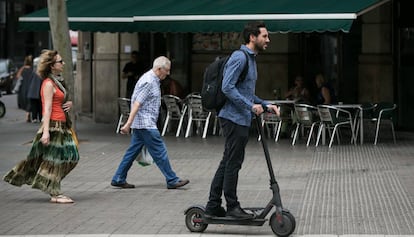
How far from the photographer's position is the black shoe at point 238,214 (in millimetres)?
8980

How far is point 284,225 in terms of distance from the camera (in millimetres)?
8859

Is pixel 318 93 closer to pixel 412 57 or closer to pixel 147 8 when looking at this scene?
pixel 412 57

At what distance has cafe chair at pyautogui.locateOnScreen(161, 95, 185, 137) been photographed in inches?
765

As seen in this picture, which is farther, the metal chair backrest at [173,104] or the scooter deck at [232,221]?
the metal chair backrest at [173,104]

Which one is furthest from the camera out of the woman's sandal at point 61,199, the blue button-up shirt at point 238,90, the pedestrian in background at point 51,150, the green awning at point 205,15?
the green awning at point 205,15

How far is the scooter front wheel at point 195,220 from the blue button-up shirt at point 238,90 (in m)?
0.95

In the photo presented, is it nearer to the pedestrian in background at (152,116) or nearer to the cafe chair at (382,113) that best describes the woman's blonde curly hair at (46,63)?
the pedestrian in background at (152,116)

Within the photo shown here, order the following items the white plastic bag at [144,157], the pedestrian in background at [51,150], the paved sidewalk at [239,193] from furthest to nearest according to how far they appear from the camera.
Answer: the white plastic bag at [144,157]
the pedestrian in background at [51,150]
the paved sidewalk at [239,193]

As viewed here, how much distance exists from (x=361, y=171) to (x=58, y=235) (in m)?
6.11

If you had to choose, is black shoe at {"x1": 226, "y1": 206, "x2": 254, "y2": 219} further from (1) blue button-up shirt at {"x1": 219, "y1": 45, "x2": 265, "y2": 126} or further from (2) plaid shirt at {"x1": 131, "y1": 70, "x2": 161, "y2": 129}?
(2) plaid shirt at {"x1": 131, "y1": 70, "x2": 161, "y2": 129}

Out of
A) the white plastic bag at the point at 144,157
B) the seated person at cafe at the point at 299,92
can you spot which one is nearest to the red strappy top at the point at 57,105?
the white plastic bag at the point at 144,157

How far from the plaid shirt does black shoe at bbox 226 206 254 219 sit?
3246 mm

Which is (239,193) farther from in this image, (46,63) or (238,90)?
(238,90)

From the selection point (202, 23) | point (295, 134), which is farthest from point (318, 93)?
point (202, 23)
